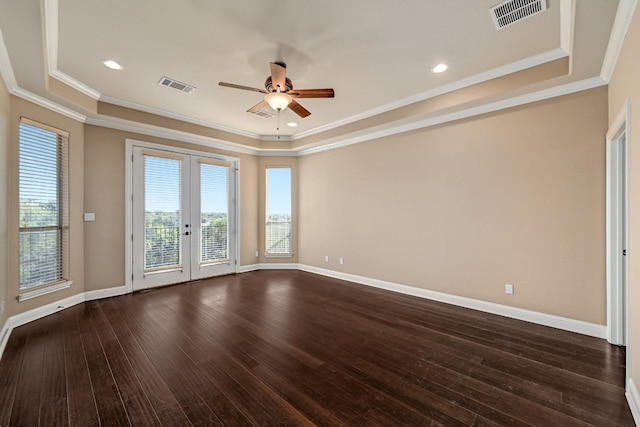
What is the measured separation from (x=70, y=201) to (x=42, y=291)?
1263mm

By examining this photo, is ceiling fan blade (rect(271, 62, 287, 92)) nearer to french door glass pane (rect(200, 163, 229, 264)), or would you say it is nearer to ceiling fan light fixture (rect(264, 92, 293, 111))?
ceiling fan light fixture (rect(264, 92, 293, 111))

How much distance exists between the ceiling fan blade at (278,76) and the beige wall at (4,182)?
110 inches

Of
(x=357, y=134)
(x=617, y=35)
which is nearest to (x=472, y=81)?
(x=617, y=35)

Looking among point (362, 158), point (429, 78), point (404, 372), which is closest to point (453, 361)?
point (404, 372)

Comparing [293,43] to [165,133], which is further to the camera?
[165,133]

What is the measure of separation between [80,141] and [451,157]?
561 cm

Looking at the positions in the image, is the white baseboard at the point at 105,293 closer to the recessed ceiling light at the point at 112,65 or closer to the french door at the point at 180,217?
the french door at the point at 180,217

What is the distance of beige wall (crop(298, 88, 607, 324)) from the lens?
3031 millimetres

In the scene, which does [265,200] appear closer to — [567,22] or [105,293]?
[105,293]

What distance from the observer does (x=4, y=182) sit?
2938 millimetres

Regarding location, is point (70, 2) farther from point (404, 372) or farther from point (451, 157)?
point (451, 157)

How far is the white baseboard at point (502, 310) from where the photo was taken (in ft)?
9.85

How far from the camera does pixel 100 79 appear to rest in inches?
138

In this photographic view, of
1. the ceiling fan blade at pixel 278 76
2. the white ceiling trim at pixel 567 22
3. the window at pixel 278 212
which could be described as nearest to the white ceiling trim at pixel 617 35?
the white ceiling trim at pixel 567 22
